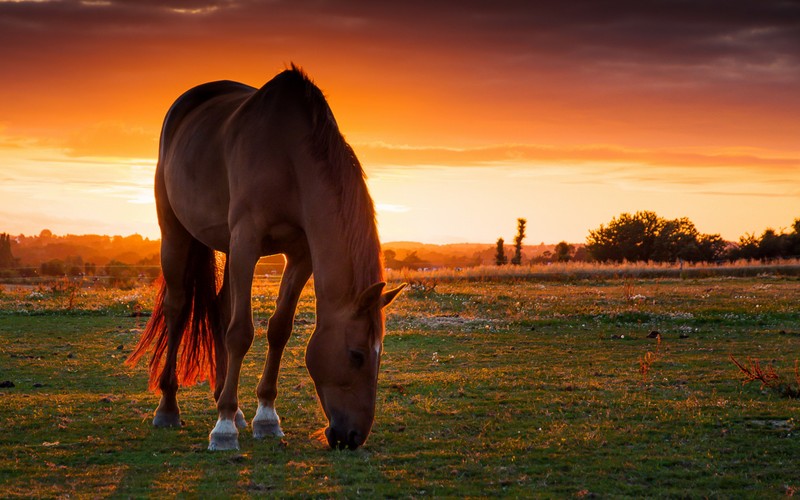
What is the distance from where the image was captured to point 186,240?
27.4ft

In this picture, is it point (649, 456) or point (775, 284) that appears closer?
point (649, 456)

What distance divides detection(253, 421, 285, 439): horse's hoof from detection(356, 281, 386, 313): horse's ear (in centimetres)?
178

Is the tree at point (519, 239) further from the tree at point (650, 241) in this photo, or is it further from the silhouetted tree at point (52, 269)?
the silhouetted tree at point (52, 269)

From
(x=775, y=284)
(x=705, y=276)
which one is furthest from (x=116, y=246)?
(x=775, y=284)

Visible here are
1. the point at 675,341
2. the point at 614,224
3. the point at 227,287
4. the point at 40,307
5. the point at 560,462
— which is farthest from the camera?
the point at 614,224

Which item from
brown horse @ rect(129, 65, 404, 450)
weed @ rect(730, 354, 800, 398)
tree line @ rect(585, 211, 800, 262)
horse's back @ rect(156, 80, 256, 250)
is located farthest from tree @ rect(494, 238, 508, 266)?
brown horse @ rect(129, 65, 404, 450)

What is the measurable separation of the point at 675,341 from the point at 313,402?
822 centimetres

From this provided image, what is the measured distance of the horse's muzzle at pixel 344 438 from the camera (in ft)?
18.7

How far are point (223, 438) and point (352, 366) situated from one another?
4.65 feet

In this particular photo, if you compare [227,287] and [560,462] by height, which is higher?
[227,287]

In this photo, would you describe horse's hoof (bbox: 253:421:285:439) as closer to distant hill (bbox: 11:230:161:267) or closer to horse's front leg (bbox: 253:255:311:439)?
horse's front leg (bbox: 253:255:311:439)

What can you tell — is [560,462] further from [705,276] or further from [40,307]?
[705,276]

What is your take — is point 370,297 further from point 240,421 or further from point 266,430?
point 240,421

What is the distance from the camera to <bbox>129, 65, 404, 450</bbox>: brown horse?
580cm
